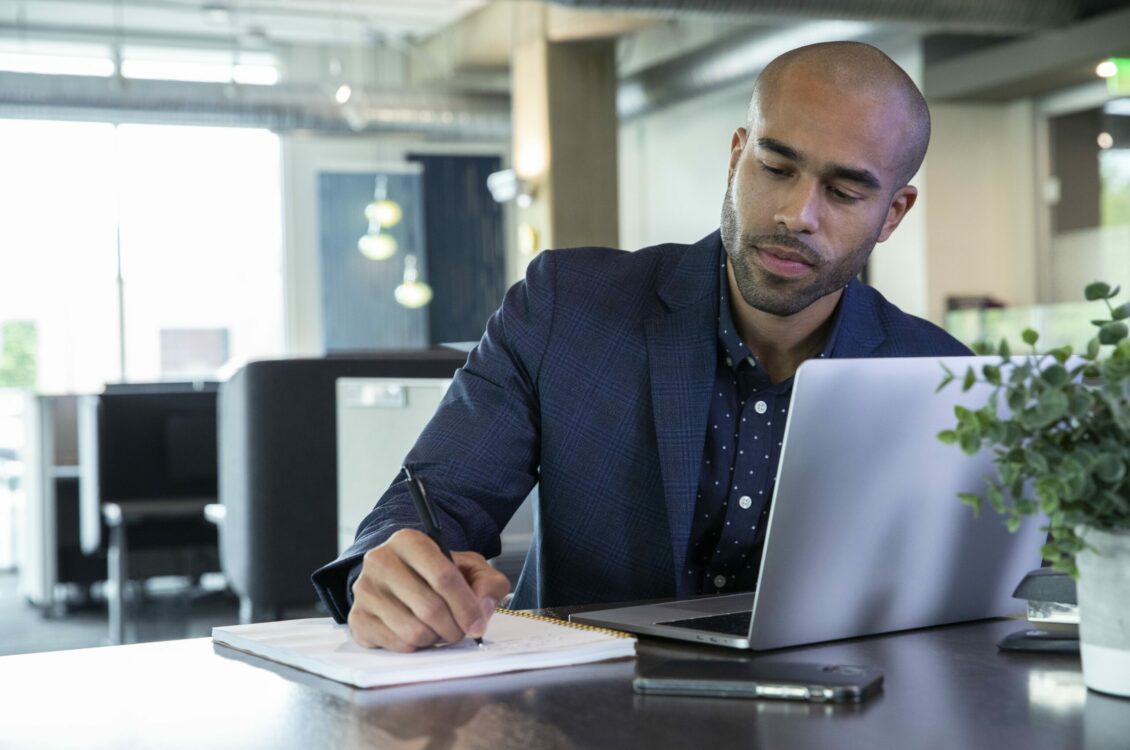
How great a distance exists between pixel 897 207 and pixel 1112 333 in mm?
686

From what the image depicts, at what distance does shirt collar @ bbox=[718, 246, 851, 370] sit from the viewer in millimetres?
1476

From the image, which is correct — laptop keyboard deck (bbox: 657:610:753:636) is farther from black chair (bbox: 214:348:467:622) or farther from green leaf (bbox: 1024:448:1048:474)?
black chair (bbox: 214:348:467:622)

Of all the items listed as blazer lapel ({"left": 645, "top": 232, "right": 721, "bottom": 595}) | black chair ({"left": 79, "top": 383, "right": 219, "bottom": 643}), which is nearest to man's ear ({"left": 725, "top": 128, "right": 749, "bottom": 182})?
blazer lapel ({"left": 645, "top": 232, "right": 721, "bottom": 595})

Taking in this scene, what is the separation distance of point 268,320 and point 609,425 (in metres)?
10.9

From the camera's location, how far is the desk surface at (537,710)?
2.63 feet

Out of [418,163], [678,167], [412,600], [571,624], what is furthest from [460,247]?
[412,600]

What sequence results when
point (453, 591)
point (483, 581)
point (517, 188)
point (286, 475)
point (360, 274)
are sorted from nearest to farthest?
point (453, 591) → point (483, 581) → point (286, 475) → point (517, 188) → point (360, 274)

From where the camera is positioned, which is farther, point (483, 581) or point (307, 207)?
point (307, 207)

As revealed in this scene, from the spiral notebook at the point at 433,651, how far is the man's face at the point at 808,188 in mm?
447

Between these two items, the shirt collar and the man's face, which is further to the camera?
the shirt collar

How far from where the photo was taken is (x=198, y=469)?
19.5 ft

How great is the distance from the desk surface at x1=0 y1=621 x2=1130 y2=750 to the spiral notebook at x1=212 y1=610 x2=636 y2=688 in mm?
13

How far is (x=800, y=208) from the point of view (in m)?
1.34

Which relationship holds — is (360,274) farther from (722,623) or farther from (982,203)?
(722,623)
